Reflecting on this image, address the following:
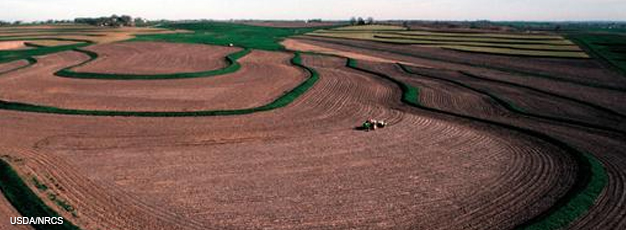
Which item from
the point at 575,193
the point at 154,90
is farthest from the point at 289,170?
the point at 154,90

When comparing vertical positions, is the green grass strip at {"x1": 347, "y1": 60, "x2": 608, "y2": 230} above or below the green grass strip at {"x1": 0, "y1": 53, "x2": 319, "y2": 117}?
below

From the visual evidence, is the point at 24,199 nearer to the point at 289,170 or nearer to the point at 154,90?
the point at 289,170

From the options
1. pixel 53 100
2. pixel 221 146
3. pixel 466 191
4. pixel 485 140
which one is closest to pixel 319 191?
pixel 466 191

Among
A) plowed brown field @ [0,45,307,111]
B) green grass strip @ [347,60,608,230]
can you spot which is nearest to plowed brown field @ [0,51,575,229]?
green grass strip @ [347,60,608,230]

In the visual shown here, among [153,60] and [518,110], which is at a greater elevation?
[153,60]

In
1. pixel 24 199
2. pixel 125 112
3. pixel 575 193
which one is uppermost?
pixel 125 112

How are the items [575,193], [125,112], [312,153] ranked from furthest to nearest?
1. [125,112]
2. [312,153]
3. [575,193]

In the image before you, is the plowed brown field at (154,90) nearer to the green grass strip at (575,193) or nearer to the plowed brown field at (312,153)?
the plowed brown field at (312,153)

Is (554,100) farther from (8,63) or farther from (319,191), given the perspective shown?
(8,63)

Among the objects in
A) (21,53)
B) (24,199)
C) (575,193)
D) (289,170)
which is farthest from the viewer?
(21,53)

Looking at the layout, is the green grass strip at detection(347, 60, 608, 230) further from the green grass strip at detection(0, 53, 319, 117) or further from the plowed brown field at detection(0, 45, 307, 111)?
the plowed brown field at detection(0, 45, 307, 111)
